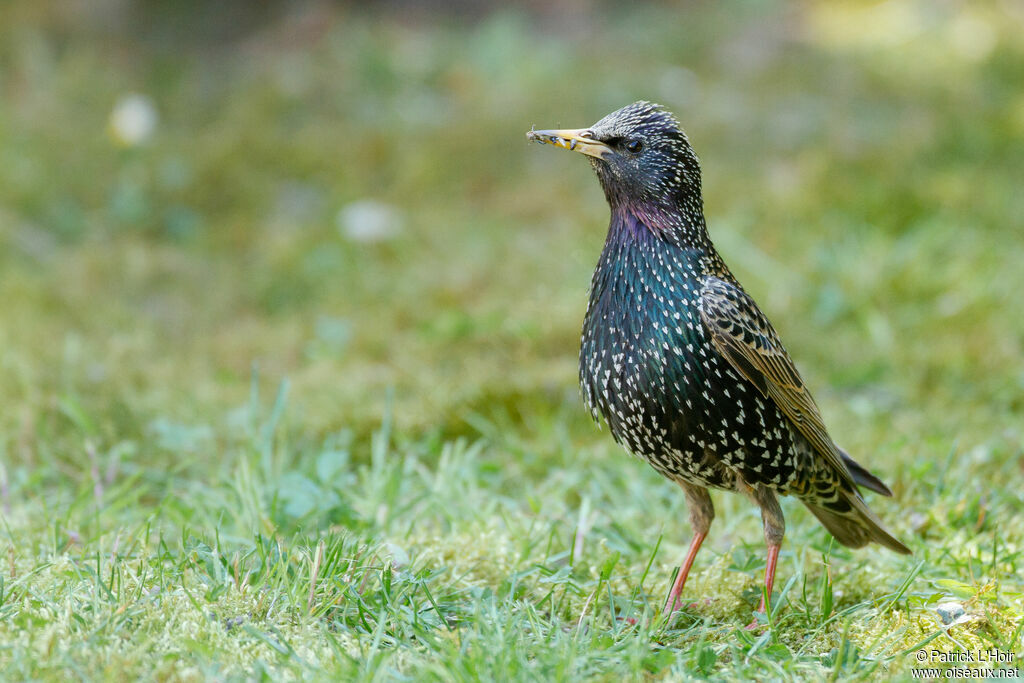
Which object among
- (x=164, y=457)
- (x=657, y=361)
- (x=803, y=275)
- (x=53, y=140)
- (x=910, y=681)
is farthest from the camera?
(x=53, y=140)

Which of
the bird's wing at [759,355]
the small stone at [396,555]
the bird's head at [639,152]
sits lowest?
the small stone at [396,555]

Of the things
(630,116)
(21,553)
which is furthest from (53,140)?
(630,116)

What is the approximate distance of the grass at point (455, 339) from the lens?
2957 millimetres

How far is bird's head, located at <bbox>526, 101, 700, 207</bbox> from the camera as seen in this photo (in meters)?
3.35

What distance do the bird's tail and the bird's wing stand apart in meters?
0.09

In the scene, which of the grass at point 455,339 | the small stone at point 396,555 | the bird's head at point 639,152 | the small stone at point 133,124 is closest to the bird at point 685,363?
the bird's head at point 639,152

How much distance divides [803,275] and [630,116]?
2.96 m

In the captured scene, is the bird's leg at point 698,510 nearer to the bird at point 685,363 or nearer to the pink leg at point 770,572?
the bird at point 685,363

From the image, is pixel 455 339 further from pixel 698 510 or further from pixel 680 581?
pixel 680 581

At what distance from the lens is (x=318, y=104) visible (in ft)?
26.8

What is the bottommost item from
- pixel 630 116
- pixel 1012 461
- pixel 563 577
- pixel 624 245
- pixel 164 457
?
pixel 164 457

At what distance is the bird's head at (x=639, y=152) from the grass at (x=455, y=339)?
112cm

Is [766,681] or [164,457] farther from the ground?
[766,681]

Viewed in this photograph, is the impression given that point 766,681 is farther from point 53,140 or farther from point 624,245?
point 53,140
